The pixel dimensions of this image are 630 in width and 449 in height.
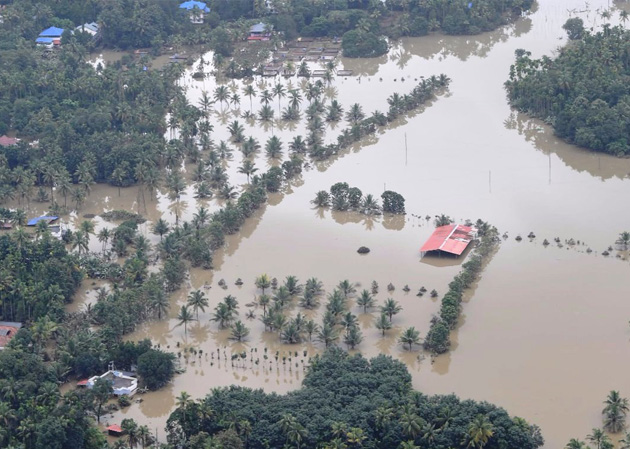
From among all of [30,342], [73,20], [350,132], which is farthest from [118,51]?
[30,342]

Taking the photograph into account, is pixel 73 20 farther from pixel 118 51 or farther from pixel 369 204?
pixel 369 204

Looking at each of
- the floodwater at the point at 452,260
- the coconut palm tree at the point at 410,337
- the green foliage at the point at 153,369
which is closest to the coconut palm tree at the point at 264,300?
the floodwater at the point at 452,260

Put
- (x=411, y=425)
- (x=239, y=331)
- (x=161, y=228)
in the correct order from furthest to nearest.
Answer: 1. (x=161, y=228)
2. (x=239, y=331)
3. (x=411, y=425)

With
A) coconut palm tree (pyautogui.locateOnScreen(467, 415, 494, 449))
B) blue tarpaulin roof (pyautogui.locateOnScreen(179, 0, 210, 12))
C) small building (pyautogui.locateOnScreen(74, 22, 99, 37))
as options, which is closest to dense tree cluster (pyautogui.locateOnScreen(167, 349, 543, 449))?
coconut palm tree (pyautogui.locateOnScreen(467, 415, 494, 449))

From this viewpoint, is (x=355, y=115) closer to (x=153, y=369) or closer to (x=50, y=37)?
(x=50, y=37)

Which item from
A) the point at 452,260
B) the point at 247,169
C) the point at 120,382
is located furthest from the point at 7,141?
the point at 452,260

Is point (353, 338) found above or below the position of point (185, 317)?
below

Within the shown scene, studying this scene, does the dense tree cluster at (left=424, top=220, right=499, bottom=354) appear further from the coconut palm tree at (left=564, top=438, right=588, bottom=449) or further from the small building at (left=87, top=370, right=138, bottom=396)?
the small building at (left=87, top=370, right=138, bottom=396)

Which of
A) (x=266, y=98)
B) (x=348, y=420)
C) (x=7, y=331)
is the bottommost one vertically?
(x=7, y=331)
